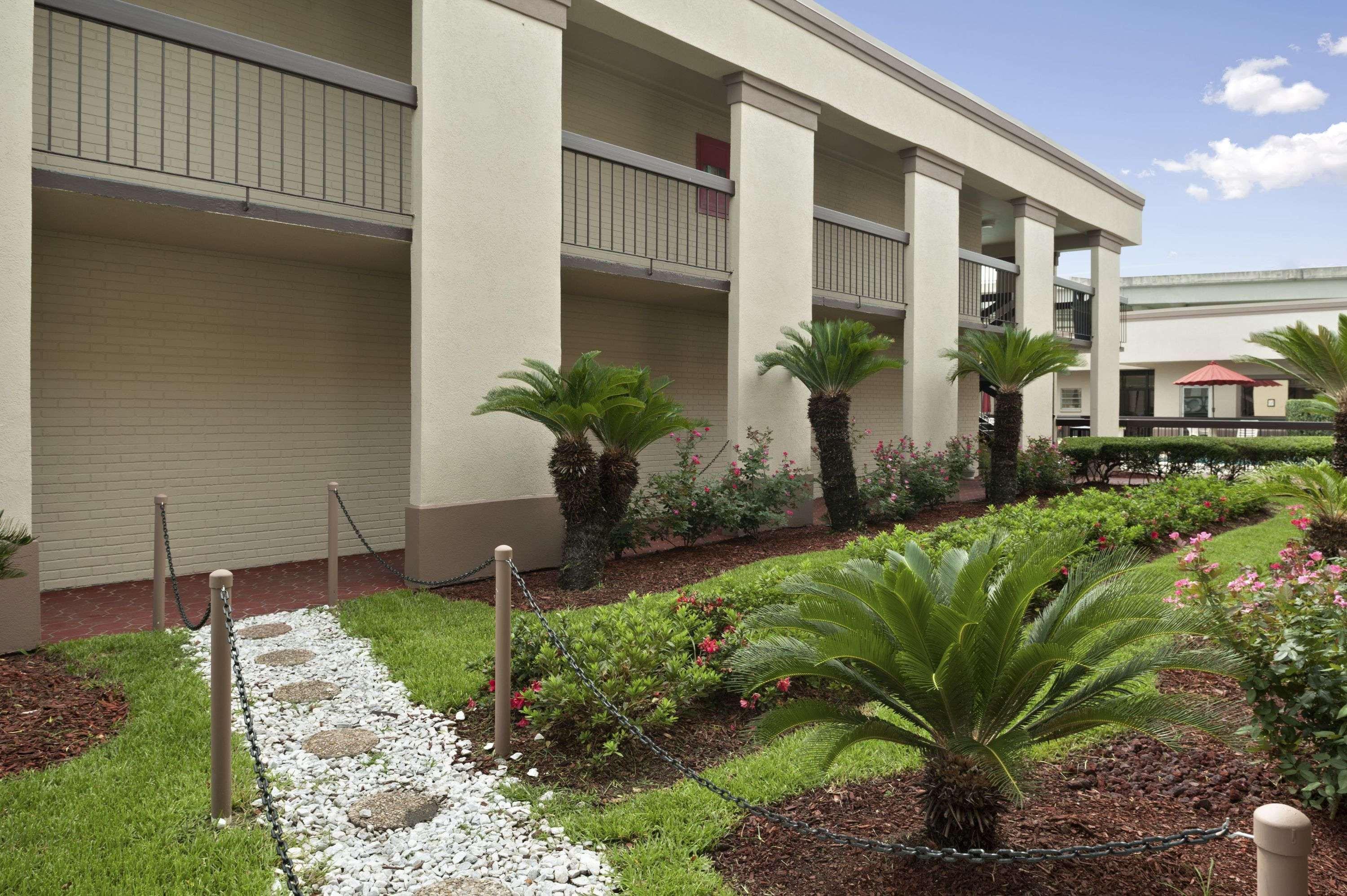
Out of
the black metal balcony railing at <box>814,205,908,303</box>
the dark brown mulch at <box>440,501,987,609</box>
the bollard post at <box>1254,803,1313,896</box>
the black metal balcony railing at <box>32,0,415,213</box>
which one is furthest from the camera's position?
the black metal balcony railing at <box>814,205,908,303</box>

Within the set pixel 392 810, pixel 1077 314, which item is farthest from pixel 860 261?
pixel 392 810

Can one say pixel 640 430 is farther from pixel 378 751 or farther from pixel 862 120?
pixel 862 120

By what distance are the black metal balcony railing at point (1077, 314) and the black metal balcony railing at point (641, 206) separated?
449 inches

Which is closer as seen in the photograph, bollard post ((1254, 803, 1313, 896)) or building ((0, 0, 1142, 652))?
bollard post ((1254, 803, 1313, 896))

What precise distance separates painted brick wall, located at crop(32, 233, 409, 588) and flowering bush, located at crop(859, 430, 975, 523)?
6.92 meters

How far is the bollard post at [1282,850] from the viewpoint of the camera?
212 cm

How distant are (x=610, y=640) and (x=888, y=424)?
48.9ft

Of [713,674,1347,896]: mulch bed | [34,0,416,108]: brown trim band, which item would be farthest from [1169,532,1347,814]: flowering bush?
[34,0,416,108]: brown trim band

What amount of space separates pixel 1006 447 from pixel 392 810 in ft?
41.7

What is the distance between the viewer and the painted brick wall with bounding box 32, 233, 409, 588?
8.21 m

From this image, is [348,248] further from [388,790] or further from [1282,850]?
[1282,850]

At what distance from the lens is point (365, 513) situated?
10.5 meters

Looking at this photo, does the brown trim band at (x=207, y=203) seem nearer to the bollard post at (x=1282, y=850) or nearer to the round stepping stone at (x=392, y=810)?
the round stepping stone at (x=392, y=810)

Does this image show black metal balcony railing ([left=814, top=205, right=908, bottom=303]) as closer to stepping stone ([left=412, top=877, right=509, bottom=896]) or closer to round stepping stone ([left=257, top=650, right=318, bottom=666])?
round stepping stone ([left=257, top=650, right=318, bottom=666])
